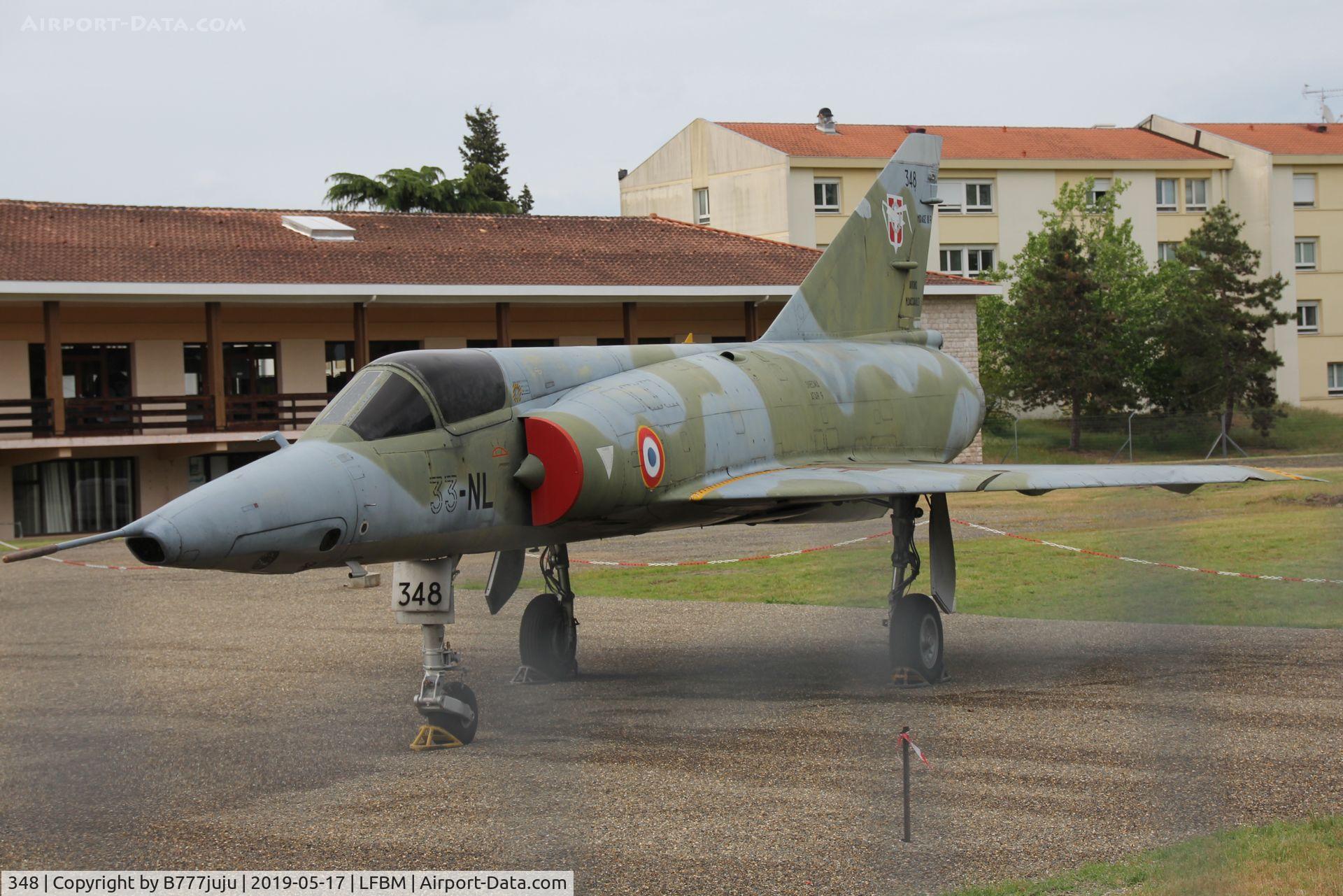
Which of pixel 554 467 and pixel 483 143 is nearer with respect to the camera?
pixel 554 467

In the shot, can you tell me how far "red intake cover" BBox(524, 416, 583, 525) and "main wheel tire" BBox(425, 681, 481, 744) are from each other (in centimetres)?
134

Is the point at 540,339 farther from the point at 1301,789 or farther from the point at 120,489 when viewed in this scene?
the point at 1301,789

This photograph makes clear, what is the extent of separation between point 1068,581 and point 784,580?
371cm

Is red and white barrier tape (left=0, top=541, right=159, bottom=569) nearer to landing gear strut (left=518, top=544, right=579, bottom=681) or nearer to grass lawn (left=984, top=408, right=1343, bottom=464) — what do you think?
landing gear strut (left=518, top=544, right=579, bottom=681)

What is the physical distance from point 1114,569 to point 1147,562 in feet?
Result: 19.5

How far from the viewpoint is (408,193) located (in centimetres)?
6094

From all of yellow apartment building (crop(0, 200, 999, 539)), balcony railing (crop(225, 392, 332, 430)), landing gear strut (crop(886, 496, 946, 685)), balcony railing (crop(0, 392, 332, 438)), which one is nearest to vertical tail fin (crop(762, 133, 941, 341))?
landing gear strut (crop(886, 496, 946, 685))

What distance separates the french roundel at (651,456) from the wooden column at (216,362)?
24.9 metres

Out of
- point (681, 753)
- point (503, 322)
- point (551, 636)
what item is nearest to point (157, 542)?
point (681, 753)

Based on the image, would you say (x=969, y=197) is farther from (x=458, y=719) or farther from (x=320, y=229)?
(x=458, y=719)

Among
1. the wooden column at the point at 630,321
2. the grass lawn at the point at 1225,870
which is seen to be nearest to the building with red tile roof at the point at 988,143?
the wooden column at the point at 630,321

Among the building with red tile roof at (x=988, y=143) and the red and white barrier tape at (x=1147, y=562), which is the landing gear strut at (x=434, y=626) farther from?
the building with red tile roof at (x=988, y=143)

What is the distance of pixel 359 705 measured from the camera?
11.6m

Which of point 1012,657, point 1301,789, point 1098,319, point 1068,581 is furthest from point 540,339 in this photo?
point 1301,789
